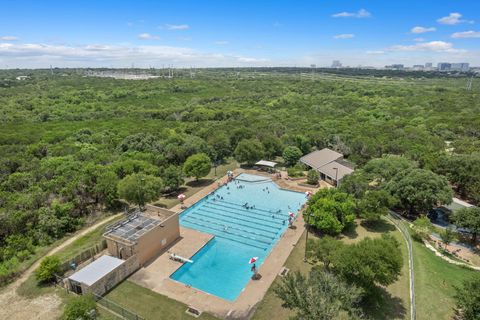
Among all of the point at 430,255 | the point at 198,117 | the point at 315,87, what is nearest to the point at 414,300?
the point at 430,255

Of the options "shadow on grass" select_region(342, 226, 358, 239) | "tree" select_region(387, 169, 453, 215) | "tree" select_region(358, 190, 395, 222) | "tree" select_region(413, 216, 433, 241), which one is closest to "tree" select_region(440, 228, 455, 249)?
"tree" select_region(413, 216, 433, 241)

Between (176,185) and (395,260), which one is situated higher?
(395,260)

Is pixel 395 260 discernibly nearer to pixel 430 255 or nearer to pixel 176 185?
pixel 430 255

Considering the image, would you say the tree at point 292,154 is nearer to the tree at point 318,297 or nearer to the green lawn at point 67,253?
the green lawn at point 67,253

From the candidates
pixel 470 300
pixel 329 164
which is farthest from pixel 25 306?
pixel 329 164

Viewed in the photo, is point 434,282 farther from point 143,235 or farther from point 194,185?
point 194,185
